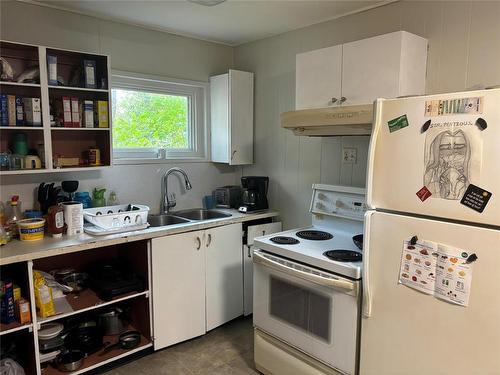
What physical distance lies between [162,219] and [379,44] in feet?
6.43

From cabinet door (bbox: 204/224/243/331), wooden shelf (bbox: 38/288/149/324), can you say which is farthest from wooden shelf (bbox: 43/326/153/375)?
cabinet door (bbox: 204/224/243/331)

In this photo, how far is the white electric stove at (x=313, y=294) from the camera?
5.87ft

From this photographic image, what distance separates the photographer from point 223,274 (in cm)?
274

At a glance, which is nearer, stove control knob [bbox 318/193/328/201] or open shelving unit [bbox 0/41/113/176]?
open shelving unit [bbox 0/41/113/176]

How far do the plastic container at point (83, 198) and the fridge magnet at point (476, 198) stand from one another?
7.40ft

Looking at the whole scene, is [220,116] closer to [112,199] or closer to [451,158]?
[112,199]

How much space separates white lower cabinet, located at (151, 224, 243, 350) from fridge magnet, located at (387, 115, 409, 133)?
148 centimetres

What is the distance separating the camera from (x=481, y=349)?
135 cm

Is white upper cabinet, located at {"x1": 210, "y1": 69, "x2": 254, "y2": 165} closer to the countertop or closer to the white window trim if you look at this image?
the white window trim

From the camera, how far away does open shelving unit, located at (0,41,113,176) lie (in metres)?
2.19

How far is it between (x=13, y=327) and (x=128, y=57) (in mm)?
1933

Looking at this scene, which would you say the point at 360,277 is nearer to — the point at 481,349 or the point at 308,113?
the point at 481,349

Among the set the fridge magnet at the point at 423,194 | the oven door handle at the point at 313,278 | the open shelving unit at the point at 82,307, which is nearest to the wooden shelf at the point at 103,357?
the open shelving unit at the point at 82,307

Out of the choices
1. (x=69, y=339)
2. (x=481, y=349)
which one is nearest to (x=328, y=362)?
(x=481, y=349)
